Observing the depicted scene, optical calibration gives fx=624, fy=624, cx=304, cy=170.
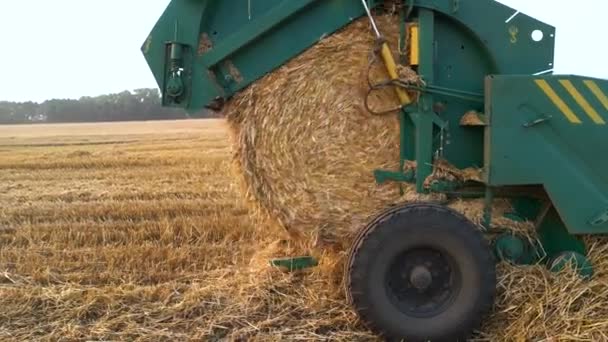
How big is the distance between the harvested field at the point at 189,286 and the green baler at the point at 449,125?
0.24 metres

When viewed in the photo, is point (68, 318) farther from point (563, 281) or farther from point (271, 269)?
point (563, 281)

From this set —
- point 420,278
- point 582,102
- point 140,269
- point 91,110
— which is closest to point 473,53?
point 582,102

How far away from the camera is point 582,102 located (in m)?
3.71

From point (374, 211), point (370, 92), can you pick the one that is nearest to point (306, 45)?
point (370, 92)

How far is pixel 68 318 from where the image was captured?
3918 mm

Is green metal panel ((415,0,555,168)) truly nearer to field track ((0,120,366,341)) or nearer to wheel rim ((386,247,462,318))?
wheel rim ((386,247,462,318))

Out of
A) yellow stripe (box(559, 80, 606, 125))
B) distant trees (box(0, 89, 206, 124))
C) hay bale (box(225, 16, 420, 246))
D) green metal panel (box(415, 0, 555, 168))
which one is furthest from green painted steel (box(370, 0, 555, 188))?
distant trees (box(0, 89, 206, 124))

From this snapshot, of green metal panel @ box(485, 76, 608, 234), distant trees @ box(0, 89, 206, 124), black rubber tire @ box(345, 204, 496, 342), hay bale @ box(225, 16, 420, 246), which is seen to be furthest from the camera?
distant trees @ box(0, 89, 206, 124)

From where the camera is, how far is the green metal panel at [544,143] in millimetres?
3635

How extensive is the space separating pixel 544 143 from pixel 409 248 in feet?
3.35

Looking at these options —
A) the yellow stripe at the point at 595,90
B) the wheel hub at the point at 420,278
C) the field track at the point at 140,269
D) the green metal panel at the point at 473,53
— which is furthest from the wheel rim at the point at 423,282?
the yellow stripe at the point at 595,90

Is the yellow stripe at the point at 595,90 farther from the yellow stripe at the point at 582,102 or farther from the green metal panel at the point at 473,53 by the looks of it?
the green metal panel at the point at 473,53

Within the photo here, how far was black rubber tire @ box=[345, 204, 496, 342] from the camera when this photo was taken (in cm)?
342

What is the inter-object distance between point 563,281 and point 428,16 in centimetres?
176
